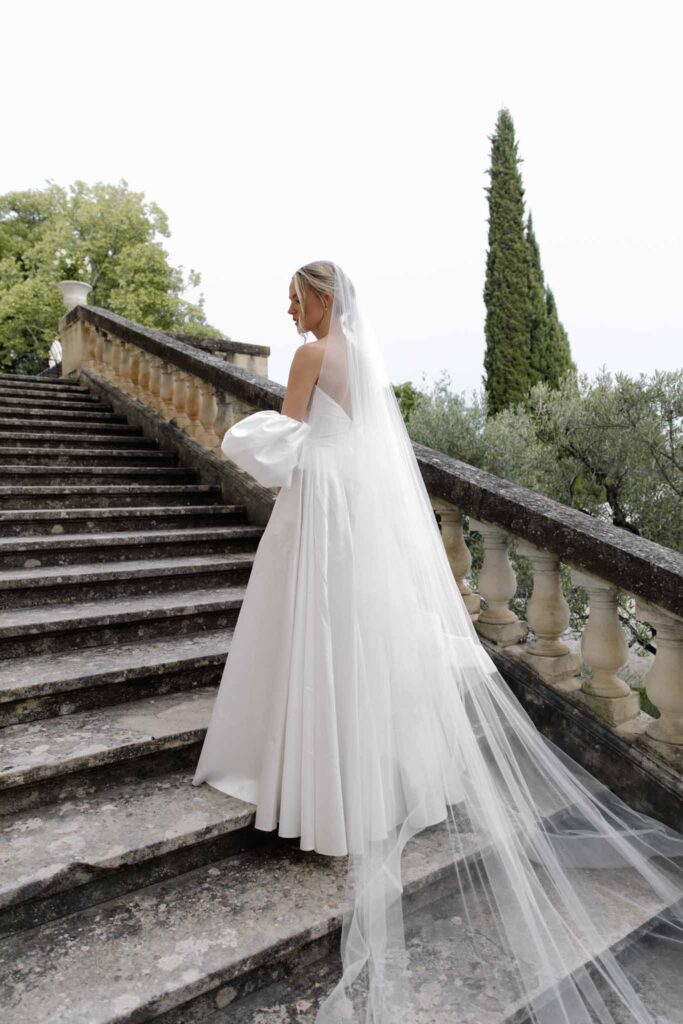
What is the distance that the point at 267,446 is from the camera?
7.04ft

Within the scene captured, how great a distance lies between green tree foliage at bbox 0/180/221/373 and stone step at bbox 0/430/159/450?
16.2m

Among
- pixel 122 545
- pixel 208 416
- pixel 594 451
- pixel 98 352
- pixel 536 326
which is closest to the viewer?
pixel 122 545

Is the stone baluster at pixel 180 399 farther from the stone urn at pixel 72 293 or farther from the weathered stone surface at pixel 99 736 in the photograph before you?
the stone urn at pixel 72 293

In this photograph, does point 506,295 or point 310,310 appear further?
point 506,295

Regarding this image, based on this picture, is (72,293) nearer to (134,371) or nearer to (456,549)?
(134,371)

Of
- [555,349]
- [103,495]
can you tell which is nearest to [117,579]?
[103,495]

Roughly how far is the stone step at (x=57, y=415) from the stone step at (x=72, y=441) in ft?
1.13

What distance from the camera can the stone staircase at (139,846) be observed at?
5.33ft

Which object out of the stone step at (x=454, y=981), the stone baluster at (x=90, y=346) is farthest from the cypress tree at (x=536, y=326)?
the stone step at (x=454, y=981)

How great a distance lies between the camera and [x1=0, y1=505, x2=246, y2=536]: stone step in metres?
3.78

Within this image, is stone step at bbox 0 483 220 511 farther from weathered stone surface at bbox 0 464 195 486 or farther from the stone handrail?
the stone handrail

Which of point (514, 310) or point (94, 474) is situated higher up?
point (514, 310)

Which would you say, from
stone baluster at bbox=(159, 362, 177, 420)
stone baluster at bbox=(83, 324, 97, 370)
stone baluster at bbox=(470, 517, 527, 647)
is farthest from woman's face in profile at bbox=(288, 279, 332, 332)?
stone baluster at bbox=(83, 324, 97, 370)

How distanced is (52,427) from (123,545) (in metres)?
2.48
